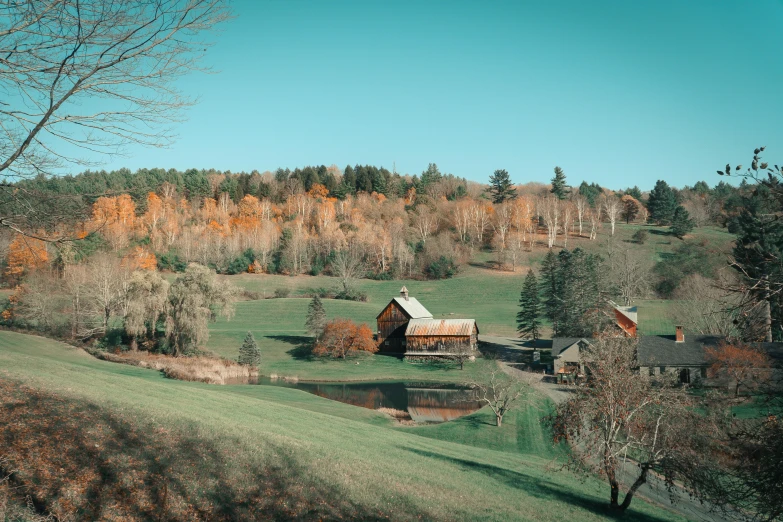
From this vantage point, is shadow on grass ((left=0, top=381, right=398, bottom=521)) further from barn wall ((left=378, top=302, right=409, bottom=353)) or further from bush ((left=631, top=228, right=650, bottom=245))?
bush ((left=631, top=228, right=650, bottom=245))

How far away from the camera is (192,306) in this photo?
49.8m

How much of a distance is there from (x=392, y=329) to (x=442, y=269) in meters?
31.9

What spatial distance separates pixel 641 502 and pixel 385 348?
50631mm

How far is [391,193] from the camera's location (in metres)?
138

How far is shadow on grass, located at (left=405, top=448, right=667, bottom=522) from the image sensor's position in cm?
1566

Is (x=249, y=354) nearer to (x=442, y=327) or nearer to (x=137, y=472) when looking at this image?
(x=442, y=327)

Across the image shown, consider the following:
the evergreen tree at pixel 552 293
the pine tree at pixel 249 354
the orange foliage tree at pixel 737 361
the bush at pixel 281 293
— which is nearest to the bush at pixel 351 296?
the bush at pixel 281 293

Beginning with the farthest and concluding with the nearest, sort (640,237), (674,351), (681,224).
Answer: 1. (681,224)
2. (640,237)
3. (674,351)

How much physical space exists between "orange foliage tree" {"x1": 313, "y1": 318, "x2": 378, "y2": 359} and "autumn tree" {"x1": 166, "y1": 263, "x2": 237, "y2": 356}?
11.4 m

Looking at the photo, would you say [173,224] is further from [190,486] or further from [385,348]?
[190,486]

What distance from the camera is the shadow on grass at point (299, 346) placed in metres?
59.2

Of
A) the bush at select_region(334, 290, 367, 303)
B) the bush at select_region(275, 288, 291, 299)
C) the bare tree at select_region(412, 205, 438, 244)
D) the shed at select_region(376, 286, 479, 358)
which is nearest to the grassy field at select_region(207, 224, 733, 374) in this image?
the bush at select_region(275, 288, 291, 299)

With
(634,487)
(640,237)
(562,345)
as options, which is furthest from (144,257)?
(640,237)

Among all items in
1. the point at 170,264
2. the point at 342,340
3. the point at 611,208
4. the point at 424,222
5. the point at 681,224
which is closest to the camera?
the point at 342,340
